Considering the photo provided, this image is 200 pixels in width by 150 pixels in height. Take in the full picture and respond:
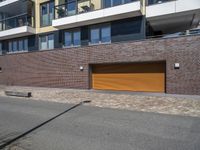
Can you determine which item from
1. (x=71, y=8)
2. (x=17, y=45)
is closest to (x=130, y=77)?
(x=71, y=8)

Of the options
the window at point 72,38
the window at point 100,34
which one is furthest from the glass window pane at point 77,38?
the window at point 100,34

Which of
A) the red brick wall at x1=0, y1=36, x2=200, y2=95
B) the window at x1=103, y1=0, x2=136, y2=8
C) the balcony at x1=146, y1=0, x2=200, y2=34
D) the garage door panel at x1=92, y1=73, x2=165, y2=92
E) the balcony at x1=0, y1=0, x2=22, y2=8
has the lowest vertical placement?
the garage door panel at x1=92, y1=73, x2=165, y2=92

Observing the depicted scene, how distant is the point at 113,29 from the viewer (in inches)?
622

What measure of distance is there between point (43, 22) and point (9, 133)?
16768mm

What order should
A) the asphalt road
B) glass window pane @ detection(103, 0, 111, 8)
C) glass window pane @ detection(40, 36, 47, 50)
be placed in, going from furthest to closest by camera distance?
glass window pane @ detection(40, 36, 47, 50)
glass window pane @ detection(103, 0, 111, 8)
the asphalt road

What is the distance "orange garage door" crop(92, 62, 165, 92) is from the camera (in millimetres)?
13237

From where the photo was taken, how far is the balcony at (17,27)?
20.4 metres

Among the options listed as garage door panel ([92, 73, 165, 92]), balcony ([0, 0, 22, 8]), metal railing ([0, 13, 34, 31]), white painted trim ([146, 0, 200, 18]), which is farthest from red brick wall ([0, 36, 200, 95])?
balcony ([0, 0, 22, 8])

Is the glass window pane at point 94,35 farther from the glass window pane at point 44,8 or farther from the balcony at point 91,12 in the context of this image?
the glass window pane at point 44,8

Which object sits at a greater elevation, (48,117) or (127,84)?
(127,84)

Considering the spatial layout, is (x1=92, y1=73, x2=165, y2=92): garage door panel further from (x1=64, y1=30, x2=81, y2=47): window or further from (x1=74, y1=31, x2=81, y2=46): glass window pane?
(x1=64, y1=30, x2=81, y2=47): window

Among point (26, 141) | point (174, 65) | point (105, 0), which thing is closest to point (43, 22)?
point (105, 0)

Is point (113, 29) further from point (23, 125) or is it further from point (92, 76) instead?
point (23, 125)

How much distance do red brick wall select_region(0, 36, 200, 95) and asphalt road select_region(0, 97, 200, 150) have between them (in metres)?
5.15
